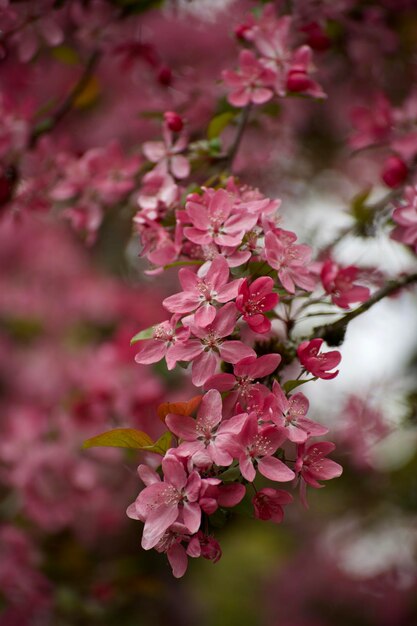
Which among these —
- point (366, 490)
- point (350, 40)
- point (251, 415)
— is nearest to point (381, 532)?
point (366, 490)

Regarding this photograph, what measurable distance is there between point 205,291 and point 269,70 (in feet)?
1.36

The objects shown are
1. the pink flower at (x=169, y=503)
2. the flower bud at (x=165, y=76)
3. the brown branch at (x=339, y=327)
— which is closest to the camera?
the pink flower at (x=169, y=503)

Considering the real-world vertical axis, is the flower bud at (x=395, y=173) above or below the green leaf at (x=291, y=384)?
below

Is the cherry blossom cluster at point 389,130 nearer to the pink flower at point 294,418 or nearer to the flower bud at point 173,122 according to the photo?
the flower bud at point 173,122

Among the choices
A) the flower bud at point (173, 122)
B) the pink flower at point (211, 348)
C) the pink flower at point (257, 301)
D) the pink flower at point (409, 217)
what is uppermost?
the flower bud at point (173, 122)

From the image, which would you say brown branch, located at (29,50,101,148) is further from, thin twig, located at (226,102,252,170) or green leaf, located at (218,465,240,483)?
green leaf, located at (218,465,240,483)

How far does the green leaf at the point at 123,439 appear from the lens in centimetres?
68

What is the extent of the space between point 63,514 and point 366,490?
0.79 metres

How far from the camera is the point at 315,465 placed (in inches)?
Answer: 26.0

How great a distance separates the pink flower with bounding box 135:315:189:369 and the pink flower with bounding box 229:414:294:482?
12 centimetres

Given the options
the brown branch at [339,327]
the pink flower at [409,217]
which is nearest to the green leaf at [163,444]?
the brown branch at [339,327]

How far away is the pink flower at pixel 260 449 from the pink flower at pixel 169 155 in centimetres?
44

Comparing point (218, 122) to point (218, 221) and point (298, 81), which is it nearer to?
point (298, 81)

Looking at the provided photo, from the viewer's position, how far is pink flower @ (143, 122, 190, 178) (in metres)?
0.94
